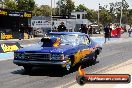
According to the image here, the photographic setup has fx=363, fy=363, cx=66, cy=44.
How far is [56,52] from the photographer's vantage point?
1152 centimetres

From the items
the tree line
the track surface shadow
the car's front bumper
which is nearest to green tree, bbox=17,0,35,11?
the tree line

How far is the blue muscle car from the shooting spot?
11.6 m

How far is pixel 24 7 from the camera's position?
90.4 metres

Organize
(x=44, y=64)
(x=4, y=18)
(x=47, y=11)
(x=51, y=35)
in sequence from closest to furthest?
(x=44, y=64) < (x=51, y=35) < (x=4, y=18) < (x=47, y=11)

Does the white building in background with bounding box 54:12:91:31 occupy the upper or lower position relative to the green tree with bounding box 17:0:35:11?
lower

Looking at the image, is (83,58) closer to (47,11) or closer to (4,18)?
(4,18)

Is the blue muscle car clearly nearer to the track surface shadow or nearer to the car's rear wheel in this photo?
the car's rear wheel

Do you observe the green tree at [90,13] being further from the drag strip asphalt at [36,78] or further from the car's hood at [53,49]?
the car's hood at [53,49]

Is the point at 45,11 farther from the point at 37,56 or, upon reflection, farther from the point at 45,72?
the point at 37,56

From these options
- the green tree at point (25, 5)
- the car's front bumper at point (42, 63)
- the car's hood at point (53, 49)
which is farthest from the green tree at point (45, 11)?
the car's front bumper at point (42, 63)

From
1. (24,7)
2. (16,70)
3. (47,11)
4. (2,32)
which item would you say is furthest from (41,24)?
(47,11)

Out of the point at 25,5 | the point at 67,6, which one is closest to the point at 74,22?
the point at 25,5

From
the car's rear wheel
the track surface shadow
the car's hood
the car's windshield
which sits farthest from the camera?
the car's windshield

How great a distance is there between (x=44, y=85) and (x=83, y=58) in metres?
3.68
